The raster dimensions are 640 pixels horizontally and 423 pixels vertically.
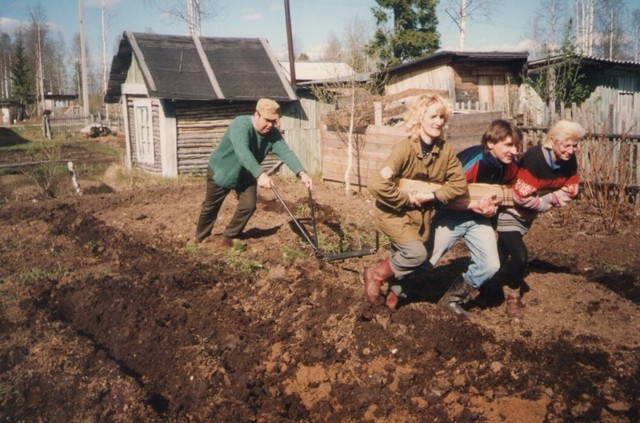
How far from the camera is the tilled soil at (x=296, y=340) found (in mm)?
3312

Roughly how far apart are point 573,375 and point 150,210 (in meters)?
7.84

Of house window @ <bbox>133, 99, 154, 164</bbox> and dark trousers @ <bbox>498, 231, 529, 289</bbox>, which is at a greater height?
house window @ <bbox>133, 99, 154, 164</bbox>

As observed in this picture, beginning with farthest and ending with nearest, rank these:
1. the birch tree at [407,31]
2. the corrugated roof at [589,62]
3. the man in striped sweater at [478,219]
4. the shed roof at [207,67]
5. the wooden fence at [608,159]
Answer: the birch tree at [407,31] → the corrugated roof at [589,62] → the shed roof at [207,67] → the wooden fence at [608,159] → the man in striped sweater at [478,219]

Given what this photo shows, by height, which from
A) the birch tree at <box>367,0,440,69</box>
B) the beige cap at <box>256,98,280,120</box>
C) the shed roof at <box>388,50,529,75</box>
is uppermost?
the birch tree at <box>367,0,440,69</box>

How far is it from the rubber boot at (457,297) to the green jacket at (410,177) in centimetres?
61

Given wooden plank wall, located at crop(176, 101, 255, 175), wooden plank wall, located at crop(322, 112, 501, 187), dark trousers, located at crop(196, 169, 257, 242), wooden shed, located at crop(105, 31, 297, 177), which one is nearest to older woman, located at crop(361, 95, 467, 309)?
dark trousers, located at crop(196, 169, 257, 242)

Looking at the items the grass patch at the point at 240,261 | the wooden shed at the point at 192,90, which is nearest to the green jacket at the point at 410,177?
the grass patch at the point at 240,261

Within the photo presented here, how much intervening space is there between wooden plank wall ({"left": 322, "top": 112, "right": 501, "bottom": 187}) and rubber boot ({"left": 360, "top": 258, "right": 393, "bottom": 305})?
5510mm

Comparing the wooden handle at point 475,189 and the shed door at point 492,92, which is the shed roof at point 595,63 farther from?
the wooden handle at point 475,189

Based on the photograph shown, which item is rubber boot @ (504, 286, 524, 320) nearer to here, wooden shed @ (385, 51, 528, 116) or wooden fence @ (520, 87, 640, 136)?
wooden fence @ (520, 87, 640, 136)

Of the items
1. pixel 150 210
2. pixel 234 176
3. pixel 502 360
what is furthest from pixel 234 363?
pixel 150 210

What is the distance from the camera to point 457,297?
4.46 m

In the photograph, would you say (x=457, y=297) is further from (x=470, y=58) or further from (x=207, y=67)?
(x=470, y=58)

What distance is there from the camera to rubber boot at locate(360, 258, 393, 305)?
14.2ft
